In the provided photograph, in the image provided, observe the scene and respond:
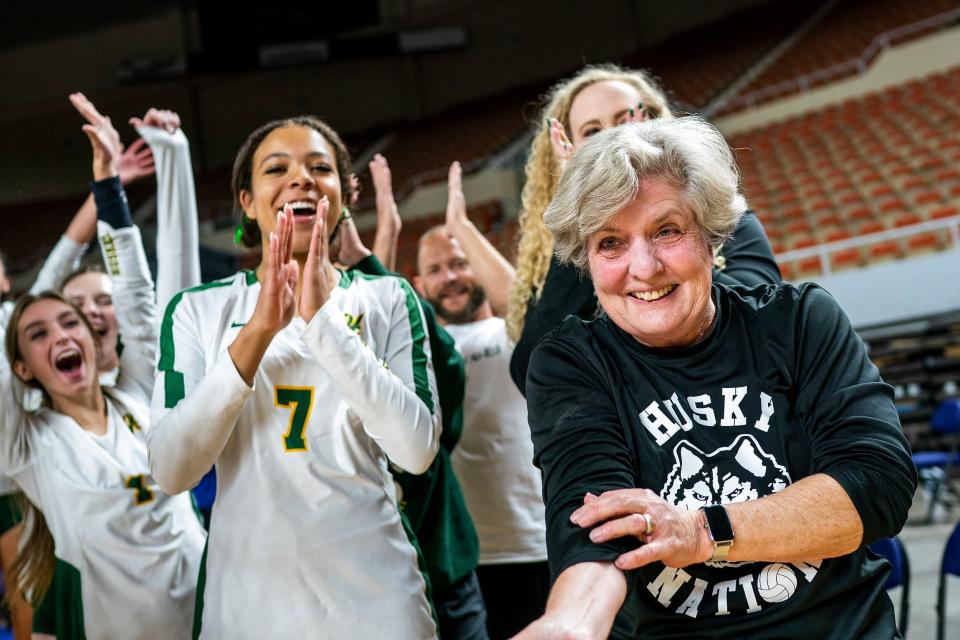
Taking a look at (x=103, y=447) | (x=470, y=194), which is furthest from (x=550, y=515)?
(x=470, y=194)

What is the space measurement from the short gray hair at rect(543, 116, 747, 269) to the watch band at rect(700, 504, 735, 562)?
1.41 feet

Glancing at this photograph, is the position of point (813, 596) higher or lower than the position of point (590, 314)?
lower

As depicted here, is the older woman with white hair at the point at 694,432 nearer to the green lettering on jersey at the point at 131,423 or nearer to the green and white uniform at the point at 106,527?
the green and white uniform at the point at 106,527

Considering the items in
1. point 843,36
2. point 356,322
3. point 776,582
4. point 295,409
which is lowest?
point 776,582

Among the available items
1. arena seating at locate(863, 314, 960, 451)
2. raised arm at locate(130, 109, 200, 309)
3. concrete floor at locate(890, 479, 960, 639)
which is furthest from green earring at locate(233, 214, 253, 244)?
arena seating at locate(863, 314, 960, 451)

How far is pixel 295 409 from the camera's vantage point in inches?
65.9

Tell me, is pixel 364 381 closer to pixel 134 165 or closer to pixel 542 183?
pixel 542 183

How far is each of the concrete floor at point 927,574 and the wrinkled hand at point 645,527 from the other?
2.99 metres

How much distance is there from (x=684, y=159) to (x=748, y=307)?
248 mm

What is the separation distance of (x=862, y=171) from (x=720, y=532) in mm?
9518

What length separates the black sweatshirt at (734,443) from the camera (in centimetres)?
118

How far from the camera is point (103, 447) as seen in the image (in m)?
2.22

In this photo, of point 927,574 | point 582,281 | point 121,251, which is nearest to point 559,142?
point 582,281

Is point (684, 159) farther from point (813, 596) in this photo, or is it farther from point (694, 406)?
point (813, 596)
